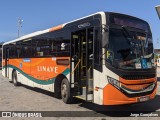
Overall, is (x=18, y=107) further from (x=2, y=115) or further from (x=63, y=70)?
(x=63, y=70)

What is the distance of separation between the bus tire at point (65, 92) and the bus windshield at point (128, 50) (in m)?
2.83

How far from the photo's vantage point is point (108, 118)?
855 cm

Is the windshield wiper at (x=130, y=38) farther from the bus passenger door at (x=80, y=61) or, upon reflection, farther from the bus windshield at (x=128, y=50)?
the bus passenger door at (x=80, y=61)

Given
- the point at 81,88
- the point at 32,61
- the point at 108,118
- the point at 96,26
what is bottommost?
the point at 108,118

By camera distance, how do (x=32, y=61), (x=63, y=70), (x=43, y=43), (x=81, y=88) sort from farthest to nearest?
(x=32, y=61)
(x=43, y=43)
(x=63, y=70)
(x=81, y=88)

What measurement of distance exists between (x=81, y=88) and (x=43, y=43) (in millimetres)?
3957

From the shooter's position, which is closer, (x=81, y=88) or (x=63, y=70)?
(x=81, y=88)

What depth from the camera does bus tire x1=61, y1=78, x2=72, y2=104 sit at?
10.7 m

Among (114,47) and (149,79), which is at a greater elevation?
(114,47)

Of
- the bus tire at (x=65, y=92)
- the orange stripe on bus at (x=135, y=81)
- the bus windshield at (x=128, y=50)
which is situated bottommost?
the bus tire at (x=65, y=92)

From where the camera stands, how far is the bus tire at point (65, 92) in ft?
35.1

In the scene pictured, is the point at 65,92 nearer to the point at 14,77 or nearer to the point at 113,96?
the point at 113,96

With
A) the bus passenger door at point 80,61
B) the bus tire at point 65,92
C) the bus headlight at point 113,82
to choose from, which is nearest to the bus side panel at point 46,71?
the bus tire at point 65,92

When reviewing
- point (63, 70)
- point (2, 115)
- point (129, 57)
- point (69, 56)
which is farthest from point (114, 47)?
point (2, 115)
